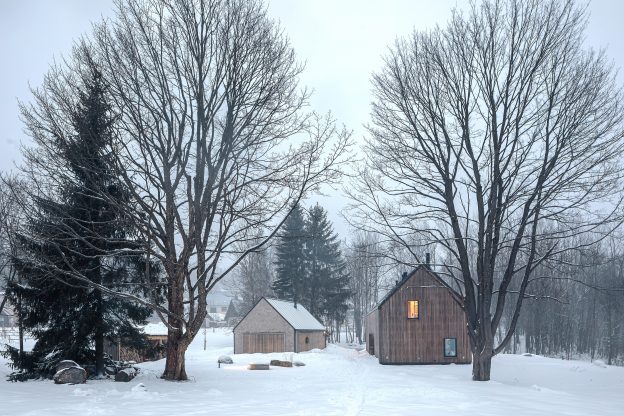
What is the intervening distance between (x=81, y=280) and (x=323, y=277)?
48935mm

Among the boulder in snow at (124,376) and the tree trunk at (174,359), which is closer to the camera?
the tree trunk at (174,359)

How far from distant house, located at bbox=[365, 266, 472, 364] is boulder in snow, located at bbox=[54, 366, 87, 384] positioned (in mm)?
21950

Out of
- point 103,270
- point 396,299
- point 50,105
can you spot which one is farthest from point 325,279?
point 50,105

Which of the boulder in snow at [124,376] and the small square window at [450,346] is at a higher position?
the boulder in snow at [124,376]

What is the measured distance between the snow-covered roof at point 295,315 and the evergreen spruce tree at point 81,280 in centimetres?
2607

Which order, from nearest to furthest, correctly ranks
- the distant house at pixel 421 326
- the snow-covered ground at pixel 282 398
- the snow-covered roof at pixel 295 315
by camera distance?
the snow-covered ground at pixel 282 398, the distant house at pixel 421 326, the snow-covered roof at pixel 295 315

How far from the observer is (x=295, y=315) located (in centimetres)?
4991

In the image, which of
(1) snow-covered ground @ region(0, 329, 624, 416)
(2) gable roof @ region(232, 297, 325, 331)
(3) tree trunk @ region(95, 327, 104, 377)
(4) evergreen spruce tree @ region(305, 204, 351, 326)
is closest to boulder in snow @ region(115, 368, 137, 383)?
(1) snow-covered ground @ region(0, 329, 624, 416)

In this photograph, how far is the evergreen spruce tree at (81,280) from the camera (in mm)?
19062

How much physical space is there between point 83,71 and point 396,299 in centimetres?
2498

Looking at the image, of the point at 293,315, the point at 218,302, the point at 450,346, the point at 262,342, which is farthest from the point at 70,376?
the point at 218,302

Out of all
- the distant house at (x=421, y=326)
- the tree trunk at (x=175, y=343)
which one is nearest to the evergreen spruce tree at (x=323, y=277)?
the distant house at (x=421, y=326)

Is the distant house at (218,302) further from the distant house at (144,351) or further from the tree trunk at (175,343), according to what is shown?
the tree trunk at (175,343)

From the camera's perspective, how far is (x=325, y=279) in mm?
67000
